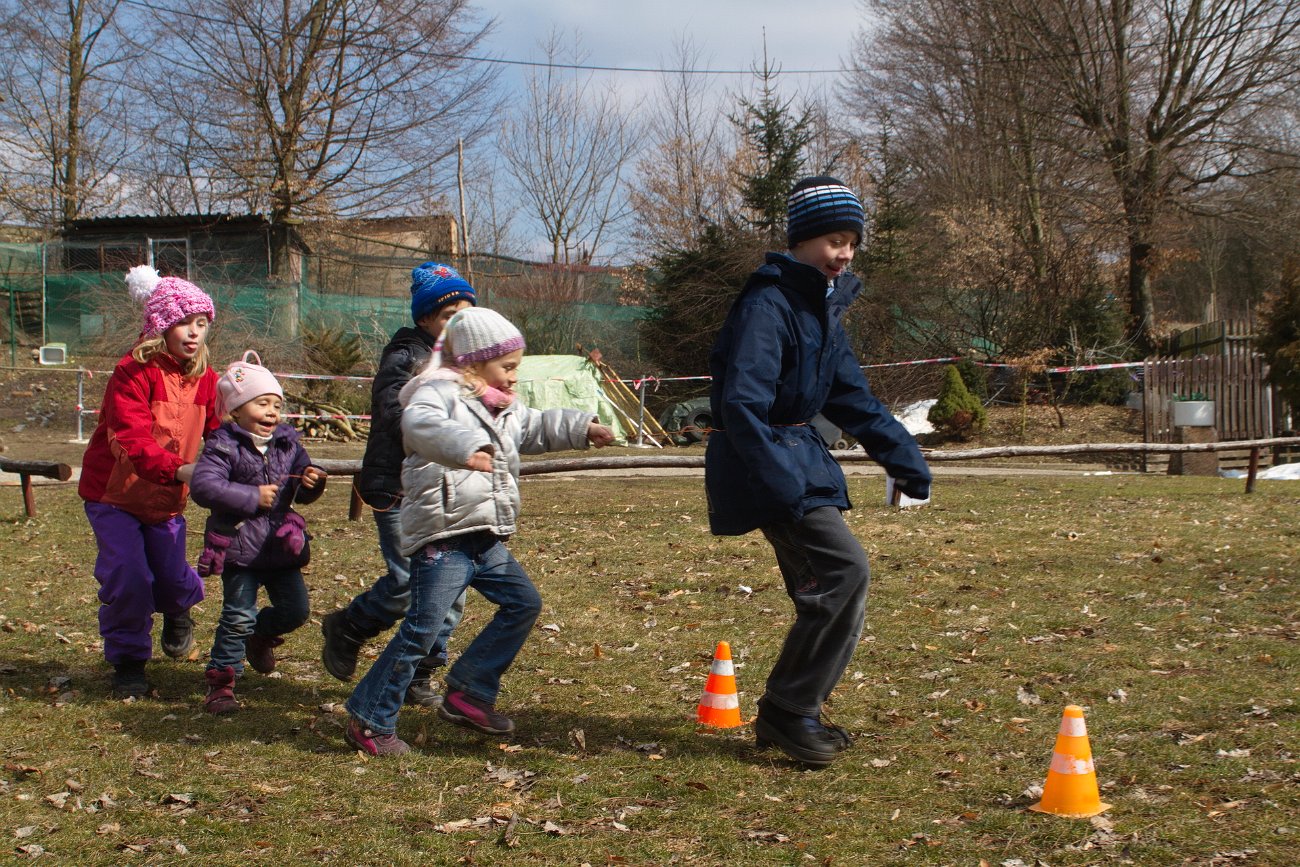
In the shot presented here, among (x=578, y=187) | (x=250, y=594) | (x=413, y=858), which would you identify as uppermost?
(x=578, y=187)

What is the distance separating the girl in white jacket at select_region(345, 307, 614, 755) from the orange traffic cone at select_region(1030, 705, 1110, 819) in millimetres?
1939

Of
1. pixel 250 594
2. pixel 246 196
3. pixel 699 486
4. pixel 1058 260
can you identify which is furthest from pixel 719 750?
pixel 246 196

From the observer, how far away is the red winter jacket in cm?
535

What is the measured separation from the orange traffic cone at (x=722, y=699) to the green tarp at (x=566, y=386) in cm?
1904

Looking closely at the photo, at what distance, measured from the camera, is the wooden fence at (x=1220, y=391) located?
71.2 ft

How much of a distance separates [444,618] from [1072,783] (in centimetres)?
232

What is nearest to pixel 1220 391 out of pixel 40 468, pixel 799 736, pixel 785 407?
pixel 40 468

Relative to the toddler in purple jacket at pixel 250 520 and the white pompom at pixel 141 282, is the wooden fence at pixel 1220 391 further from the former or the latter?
the toddler in purple jacket at pixel 250 520

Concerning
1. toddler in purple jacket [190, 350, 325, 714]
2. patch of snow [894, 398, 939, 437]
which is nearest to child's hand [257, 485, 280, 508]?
toddler in purple jacket [190, 350, 325, 714]

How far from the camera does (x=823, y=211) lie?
4.46 meters

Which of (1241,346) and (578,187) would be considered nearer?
(1241,346)

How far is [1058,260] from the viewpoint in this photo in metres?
28.4

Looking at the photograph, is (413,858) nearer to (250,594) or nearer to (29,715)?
(250,594)

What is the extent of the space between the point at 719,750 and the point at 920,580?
12.2 feet
